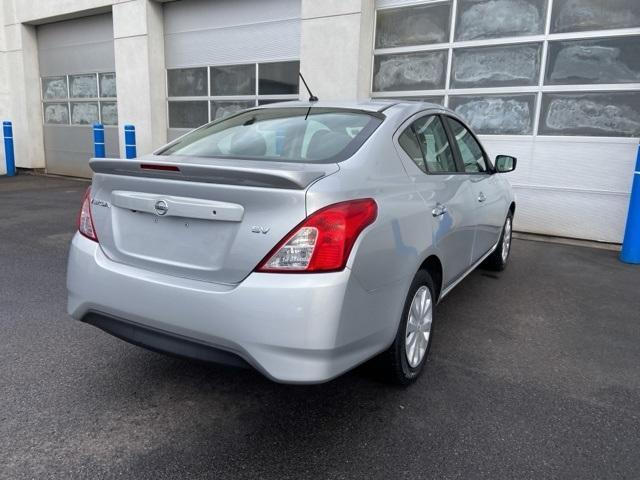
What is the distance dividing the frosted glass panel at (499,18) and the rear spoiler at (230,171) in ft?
20.6

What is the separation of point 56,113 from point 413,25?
34.4 feet

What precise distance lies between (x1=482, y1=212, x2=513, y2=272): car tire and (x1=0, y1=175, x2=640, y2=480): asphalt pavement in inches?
46.9

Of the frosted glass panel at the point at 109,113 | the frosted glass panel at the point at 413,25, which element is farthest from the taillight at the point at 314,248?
the frosted glass panel at the point at 109,113

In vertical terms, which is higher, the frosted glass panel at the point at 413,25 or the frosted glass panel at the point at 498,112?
the frosted glass panel at the point at 413,25

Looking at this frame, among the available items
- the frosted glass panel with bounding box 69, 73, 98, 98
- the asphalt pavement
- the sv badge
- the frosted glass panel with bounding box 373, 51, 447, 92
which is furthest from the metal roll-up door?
the sv badge

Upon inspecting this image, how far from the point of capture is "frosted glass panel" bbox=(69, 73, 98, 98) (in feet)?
43.1

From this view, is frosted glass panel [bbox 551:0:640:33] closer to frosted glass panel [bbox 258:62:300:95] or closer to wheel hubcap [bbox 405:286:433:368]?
frosted glass panel [bbox 258:62:300:95]

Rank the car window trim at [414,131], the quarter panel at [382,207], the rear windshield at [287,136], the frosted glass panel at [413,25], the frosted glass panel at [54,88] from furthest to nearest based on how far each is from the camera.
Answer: the frosted glass panel at [54,88]
the frosted glass panel at [413,25]
the car window trim at [414,131]
the rear windshield at [287,136]
the quarter panel at [382,207]

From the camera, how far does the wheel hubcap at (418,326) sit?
2809mm

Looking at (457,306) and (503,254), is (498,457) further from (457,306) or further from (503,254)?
(503,254)

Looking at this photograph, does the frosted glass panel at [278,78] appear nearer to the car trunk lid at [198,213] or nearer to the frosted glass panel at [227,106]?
the frosted glass panel at [227,106]

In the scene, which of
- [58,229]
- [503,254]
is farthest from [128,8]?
[503,254]

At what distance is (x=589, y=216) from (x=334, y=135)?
5658mm

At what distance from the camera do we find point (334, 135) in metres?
2.86
